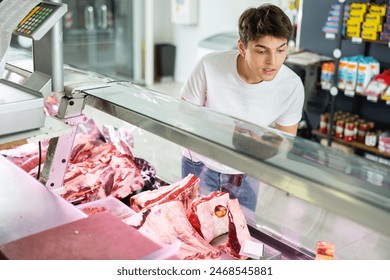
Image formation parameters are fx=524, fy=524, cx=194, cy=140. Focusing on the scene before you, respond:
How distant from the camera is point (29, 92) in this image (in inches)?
63.9

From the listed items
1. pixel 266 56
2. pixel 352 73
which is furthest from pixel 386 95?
pixel 266 56

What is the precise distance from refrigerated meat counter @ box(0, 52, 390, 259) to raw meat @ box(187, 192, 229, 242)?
0.43 feet

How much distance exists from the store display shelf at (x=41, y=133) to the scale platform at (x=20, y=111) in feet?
0.04

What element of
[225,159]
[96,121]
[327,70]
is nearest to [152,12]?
[327,70]

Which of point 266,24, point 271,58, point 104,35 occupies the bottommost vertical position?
point 104,35

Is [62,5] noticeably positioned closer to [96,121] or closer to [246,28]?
[246,28]

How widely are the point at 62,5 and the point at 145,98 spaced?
A: 44 cm

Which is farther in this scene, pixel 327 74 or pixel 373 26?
pixel 327 74

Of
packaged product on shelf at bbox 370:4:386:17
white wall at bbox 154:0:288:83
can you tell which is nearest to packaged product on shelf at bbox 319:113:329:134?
packaged product on shelf at bbox 370:4:386:17

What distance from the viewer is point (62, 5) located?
1.86 m

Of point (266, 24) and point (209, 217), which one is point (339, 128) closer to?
point (266, 24)

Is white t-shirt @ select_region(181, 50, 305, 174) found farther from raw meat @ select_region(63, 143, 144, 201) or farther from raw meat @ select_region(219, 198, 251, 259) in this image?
raw meat @ select_region(219, 198, 251, 259)

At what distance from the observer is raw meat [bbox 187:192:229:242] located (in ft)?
6.47

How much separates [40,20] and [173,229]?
0.88 m
